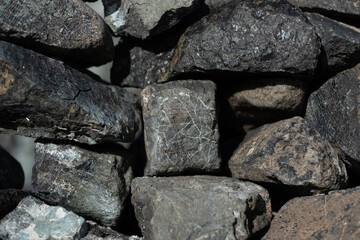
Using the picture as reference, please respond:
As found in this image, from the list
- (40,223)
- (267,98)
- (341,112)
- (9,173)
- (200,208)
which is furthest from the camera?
(9,173)

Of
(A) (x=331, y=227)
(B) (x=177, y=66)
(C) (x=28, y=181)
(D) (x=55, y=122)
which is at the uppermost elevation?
(B) (x=177, y=66)

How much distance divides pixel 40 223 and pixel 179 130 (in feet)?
2.92

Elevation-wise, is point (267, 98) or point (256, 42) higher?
point (256, 42)

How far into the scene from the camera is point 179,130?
241 centimetres

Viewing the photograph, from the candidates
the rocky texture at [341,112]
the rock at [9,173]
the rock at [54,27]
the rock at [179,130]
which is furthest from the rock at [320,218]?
the rock at [9,173]

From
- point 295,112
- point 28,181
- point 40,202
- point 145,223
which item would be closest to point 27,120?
point 40,202

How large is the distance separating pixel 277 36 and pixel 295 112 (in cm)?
Answer: 55

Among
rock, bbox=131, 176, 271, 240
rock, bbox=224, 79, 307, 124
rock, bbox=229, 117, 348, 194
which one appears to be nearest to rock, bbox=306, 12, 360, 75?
rock, bbox=224, 79, 307, 124

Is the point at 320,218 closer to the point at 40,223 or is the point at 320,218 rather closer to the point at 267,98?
the point at 267,98

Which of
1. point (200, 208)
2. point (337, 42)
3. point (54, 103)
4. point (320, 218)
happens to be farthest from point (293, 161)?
point (54, 103)

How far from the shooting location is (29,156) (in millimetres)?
4402

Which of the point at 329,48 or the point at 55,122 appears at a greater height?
the point at 329,48

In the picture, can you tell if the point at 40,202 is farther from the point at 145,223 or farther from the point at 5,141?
the point at 5,141

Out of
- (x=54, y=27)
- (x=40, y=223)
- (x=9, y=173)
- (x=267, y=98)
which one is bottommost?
(x=9, y=173)
